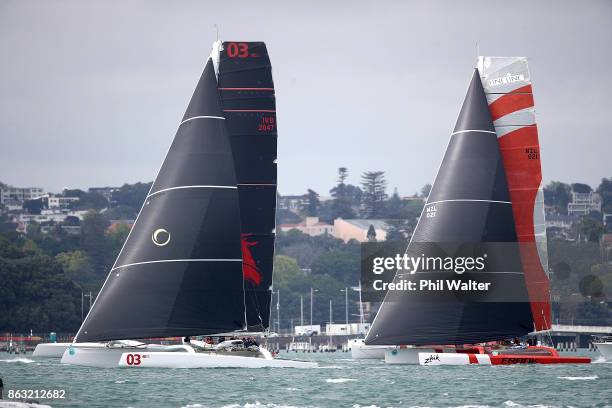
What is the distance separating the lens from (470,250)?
74250 mm

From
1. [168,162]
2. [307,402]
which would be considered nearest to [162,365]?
[168,162]

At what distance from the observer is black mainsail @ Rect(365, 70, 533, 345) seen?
73.8 metres

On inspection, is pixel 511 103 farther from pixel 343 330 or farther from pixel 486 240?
pixel 343 330

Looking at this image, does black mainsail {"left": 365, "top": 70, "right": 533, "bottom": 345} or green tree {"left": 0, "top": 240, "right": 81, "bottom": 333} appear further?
green tree {"left": 0, "top": 240, "right": 81, "bottom": 333}

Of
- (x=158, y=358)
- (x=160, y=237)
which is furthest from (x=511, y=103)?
(x=158, y=358)

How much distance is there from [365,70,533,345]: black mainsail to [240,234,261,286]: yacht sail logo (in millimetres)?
6602

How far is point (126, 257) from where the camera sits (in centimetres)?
6662

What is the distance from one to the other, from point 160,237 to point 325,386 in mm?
9566

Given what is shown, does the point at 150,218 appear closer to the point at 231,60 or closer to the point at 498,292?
the point at 231,60

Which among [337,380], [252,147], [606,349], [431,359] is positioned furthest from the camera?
[606,349]

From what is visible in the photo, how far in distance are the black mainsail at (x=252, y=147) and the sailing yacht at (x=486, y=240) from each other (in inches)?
268

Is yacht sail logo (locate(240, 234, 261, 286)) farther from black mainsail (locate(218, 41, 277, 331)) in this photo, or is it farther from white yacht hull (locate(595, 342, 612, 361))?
white yacht hull (locate(595, 342, 612, 361))

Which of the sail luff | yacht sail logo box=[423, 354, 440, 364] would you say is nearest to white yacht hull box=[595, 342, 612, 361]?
the sail luff

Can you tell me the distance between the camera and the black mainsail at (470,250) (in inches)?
2906
